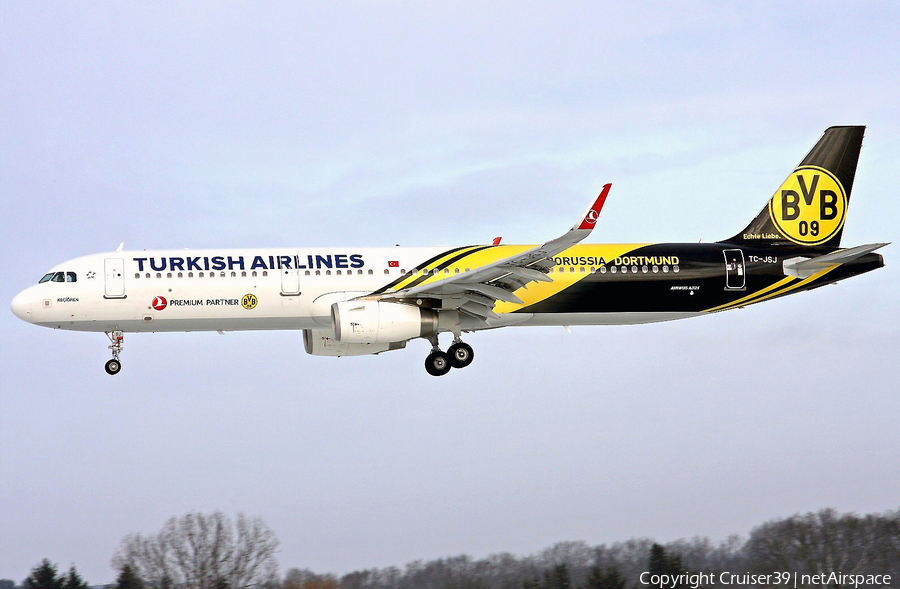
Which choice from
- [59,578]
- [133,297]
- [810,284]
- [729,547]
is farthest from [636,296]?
[59,578]

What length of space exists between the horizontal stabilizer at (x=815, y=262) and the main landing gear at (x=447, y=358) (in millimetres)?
11940

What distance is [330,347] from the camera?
35875mm

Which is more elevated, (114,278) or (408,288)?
(114,278)

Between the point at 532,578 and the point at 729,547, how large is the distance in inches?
297

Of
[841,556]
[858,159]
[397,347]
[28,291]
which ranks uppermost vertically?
[858,159]

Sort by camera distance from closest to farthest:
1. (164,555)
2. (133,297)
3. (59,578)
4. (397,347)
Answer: (133,297), (397,347), (164,555), (59,578)

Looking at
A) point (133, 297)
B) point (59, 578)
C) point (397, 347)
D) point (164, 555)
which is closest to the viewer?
point (133, 297)

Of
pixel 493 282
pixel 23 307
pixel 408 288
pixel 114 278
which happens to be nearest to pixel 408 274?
pixel 408 288

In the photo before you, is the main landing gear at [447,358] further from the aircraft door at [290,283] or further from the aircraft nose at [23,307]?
the aircraft nose at [23,307]

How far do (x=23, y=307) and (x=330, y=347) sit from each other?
404 inches

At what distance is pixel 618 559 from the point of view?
3981 cm

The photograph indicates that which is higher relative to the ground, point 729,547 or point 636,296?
point 636,296

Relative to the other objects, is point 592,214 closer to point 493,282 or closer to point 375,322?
point 493,282

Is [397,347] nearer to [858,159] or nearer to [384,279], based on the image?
[384,279]
